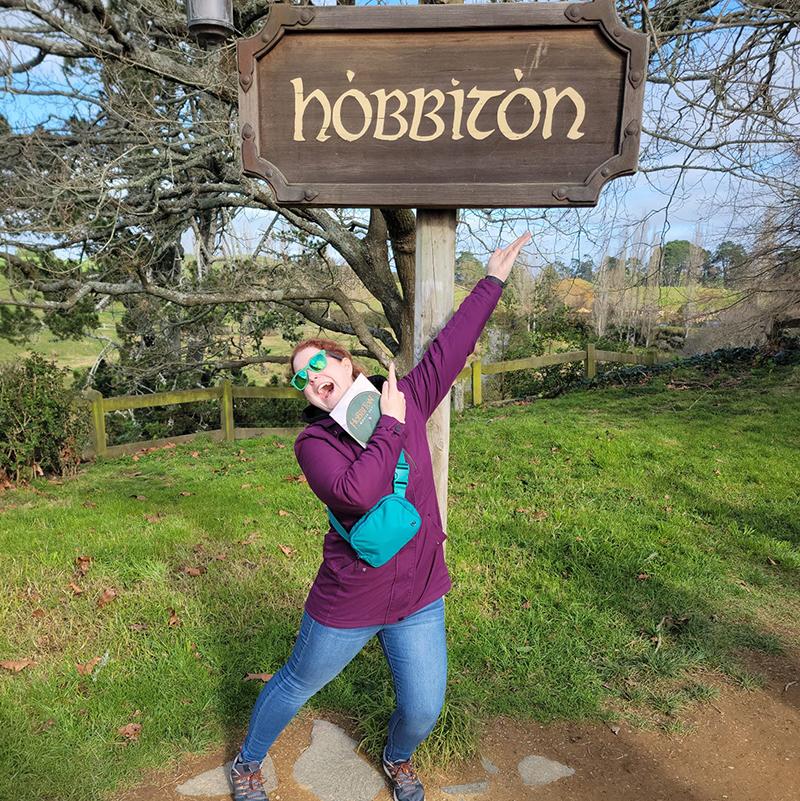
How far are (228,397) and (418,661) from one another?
9.30 meters

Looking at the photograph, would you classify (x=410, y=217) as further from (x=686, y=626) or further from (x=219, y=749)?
(x=219, y=749)

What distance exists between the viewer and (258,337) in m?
11.9

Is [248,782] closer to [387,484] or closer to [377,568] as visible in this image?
[377,568]

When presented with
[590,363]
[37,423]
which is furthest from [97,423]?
[590,363]

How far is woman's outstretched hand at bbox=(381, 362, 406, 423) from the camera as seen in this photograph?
1.98 metres

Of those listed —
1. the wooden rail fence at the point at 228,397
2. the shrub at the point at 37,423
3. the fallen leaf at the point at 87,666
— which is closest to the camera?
the fallen leaf at the point at 87,666

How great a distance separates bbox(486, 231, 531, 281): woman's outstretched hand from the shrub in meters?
7.07

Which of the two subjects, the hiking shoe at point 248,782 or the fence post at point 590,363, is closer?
the hiking shoe at point 248,782

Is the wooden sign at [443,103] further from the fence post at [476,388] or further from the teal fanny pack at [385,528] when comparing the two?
the fence post at [476,388]

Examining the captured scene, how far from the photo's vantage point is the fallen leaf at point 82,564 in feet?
13.9

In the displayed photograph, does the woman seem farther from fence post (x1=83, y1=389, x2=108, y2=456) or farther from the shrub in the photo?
fence post (x1=83, y1=389, x2=108, y2=456)

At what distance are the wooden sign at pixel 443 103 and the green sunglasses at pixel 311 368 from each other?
59 centimetres

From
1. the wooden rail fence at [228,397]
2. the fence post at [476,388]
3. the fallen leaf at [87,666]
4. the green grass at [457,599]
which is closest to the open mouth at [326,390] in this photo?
the green grass at [457,599]

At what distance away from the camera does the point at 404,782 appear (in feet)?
8.19
